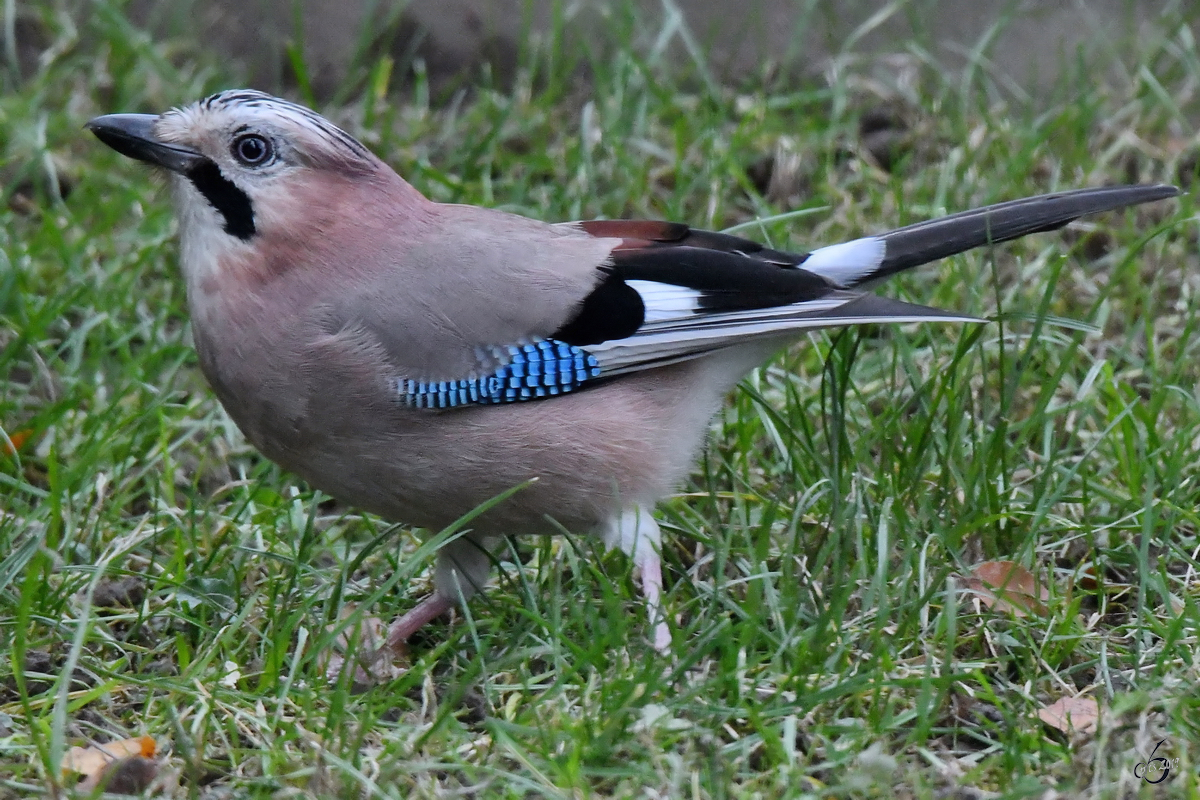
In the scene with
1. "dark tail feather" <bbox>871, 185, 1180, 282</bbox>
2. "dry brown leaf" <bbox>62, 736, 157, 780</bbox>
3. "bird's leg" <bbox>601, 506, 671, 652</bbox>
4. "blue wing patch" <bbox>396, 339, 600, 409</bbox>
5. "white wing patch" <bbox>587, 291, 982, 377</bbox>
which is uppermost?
"dark tail feather" <bbox>871, 185, 1180, 282</bbox>

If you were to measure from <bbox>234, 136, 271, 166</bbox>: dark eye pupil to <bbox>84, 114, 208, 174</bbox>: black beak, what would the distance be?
0.25ft

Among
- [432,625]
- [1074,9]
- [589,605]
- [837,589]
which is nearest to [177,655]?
[432,625]

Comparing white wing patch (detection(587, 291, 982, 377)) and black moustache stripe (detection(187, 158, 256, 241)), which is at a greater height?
black moustache stripe (detection(187, 158, 256, 241))

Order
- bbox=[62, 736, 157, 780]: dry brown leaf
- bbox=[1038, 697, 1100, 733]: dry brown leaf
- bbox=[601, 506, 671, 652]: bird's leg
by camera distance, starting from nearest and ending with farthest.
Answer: bbox=[62, 736, 157, 780]: dry brown leaf < bbox=[1038, 697, 1100, 733]: dry brown leaf < bbox=[601, 506, 671, 652]: bird's leg

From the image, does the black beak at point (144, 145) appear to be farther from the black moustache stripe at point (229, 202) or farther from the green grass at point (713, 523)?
the green grass at point (713, 523)

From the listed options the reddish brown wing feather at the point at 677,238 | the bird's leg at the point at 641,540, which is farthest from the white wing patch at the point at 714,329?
the bird's leg at the point at 641,540

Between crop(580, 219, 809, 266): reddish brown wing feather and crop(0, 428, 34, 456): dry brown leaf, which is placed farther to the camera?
crop(0, 428, 34, 456): dry brown leaf

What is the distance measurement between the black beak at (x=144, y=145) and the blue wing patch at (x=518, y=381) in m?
0.72

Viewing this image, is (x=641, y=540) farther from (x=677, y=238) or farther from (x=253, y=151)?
(x=253, y=151)

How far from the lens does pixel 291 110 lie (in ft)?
11.7

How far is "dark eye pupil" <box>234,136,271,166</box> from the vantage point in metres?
3.54

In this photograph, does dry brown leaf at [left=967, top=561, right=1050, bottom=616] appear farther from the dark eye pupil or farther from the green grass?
the dark eye pupil

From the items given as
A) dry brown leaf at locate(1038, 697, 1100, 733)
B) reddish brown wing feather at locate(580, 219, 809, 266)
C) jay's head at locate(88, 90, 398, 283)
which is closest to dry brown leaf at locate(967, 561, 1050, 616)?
dry brown leaf at locate(1038, 697, 1100, 733)

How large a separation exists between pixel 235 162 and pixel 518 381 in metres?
0.81
